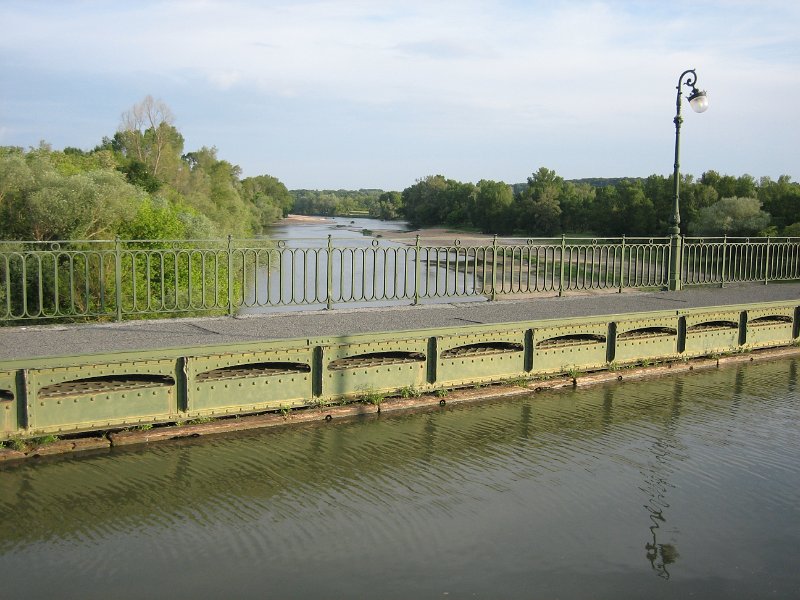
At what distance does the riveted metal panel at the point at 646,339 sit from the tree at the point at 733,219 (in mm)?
39214

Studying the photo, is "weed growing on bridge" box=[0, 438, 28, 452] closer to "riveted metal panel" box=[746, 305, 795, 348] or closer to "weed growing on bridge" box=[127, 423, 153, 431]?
"weed growing on bridge" box=[127, 423, 153, 431]

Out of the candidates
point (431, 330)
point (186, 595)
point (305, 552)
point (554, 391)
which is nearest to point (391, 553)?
point (305, 552)

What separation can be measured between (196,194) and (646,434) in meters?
48.6

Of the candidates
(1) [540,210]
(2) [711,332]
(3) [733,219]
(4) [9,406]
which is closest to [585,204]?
(1) [540,210]

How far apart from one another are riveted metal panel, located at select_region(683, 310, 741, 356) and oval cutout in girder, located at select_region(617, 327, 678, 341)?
1.18ft

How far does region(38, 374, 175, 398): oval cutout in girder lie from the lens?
26.9ft

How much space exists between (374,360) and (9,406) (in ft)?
14.2

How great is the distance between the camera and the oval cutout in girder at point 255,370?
916 centimetres

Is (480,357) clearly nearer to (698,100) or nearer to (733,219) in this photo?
(698,100)

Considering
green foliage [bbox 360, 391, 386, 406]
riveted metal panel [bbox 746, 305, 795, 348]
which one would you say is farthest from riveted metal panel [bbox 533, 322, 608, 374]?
riveted metal panel [bbox 746, 305, 795, 348]

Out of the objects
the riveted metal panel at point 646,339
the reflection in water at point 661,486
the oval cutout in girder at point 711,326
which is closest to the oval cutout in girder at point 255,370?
the reflection in water at point 661,486

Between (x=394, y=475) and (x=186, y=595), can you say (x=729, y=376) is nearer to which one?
(x=394, y=475)

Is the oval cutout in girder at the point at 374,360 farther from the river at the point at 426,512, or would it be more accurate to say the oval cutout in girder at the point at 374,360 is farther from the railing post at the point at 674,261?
the railing post at the point at 674,261

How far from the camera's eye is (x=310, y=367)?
31.6 ft
